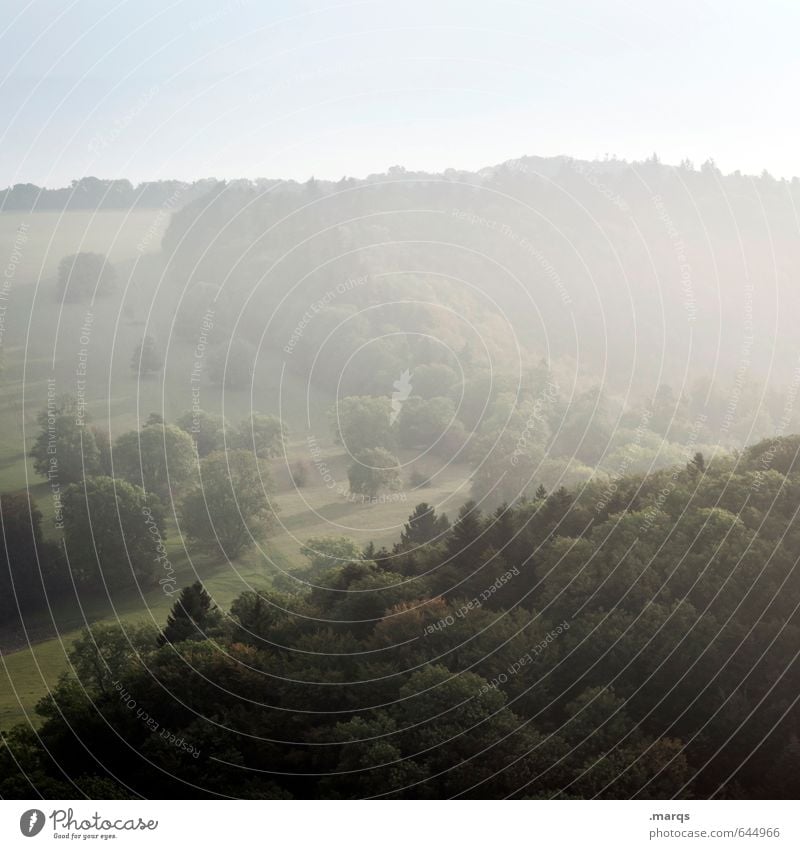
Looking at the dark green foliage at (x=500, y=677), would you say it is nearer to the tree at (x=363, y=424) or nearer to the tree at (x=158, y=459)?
the tree at (x=158, y=459)

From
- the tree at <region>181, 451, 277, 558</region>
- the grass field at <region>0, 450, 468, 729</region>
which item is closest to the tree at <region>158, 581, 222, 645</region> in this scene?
the grass field at <region>0, 450, 468, 729</region>

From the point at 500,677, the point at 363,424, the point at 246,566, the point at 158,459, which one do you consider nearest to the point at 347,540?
the point at 246,566

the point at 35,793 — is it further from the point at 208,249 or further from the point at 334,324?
the point at 208,249

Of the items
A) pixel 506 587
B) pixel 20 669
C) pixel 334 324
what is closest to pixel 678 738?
pixel 506 587

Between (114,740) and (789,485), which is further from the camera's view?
(789,485)

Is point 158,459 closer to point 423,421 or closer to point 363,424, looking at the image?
point 363,424

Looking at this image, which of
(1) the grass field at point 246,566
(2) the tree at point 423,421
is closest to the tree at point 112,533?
(1) the grass field at point 246,566

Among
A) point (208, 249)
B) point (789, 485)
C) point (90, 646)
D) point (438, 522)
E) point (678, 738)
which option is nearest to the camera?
point (678, 738)
